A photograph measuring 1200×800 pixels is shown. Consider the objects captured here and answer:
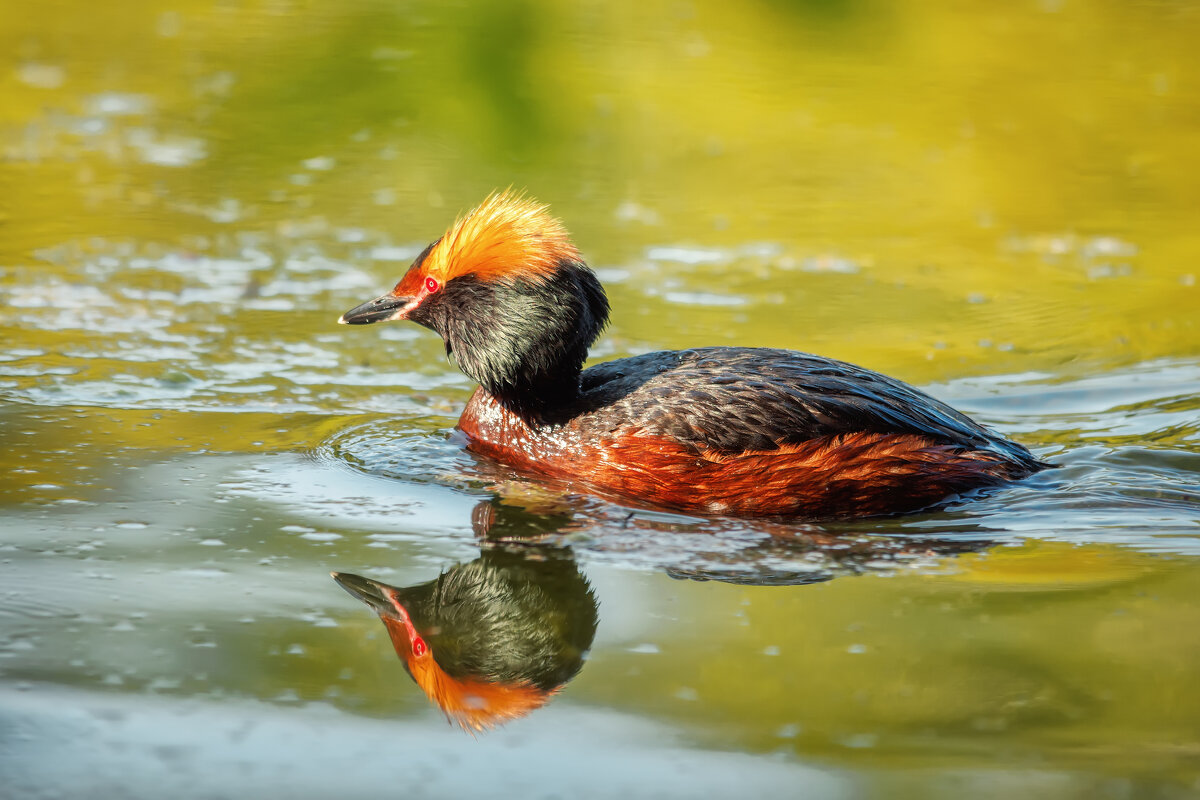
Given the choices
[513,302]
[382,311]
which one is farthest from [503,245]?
[382,311]

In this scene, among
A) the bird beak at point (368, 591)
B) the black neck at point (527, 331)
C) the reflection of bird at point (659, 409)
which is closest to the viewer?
the bird beak at point (368, 591)

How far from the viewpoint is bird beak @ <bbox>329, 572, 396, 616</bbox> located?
4.67m

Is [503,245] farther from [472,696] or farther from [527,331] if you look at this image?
[472,696]

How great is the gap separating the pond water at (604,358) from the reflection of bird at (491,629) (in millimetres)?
41

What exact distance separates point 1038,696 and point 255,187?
28.2 ft

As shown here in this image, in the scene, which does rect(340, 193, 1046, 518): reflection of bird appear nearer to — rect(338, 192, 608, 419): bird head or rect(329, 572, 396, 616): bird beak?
rect(338, 192, 608, 419): bird head

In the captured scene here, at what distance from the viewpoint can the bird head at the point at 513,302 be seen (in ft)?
20.3

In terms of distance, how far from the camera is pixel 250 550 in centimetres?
516

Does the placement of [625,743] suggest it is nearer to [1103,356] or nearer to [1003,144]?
[1103,356]

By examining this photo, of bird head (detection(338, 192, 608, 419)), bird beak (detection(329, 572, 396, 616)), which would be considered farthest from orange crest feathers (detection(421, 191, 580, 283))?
bird beak (detection(329, 572, 396, 616))

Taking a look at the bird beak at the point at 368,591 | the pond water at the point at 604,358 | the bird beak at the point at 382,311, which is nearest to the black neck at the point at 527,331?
the bird beak at the point at 382,311

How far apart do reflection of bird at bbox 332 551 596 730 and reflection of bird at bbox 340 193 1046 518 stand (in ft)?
3.06

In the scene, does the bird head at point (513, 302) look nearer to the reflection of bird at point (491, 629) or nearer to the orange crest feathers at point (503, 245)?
the orange crest feathers at point (503, 245)

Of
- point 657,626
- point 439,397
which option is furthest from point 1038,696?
point 439,397
